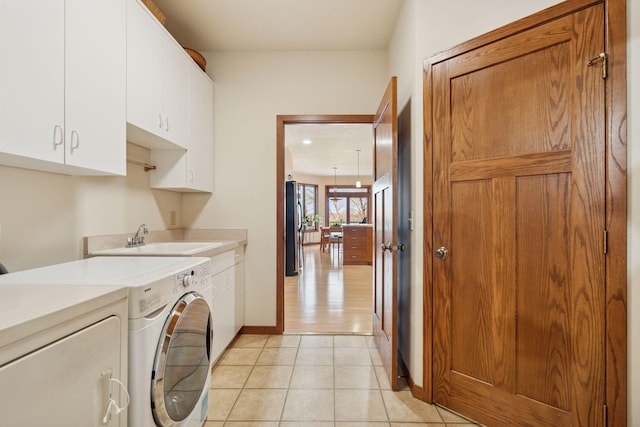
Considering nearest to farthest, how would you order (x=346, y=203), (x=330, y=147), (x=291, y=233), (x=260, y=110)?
1. (x=260, y=110)
2. (x=291, y=233)
3. (x=330, y=147)
4. (x=346, y=203)

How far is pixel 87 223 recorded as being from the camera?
66.6 inches

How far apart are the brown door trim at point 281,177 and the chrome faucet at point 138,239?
110cm

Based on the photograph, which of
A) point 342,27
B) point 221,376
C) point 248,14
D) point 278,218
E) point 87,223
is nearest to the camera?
point 87,223

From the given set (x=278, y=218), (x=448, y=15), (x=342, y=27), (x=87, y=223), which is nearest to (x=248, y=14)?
(x=342, y=27)

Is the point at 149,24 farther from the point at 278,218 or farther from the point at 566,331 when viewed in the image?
the point at 566,331

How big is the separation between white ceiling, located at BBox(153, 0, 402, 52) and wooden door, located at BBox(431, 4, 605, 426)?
1.02 m

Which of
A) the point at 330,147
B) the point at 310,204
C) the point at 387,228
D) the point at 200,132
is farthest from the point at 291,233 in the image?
the point at 310,204

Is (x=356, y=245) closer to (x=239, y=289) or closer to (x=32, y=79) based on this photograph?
(x=239, y=289)

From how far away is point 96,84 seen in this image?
137 centimetres

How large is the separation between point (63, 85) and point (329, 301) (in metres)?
3.32

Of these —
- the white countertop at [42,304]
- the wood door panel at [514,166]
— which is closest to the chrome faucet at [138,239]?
the white countertop at [42,304]

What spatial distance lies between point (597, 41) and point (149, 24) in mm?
2351

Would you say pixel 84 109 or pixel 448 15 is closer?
pixel 84 109

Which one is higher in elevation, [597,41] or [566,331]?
[597,41]
